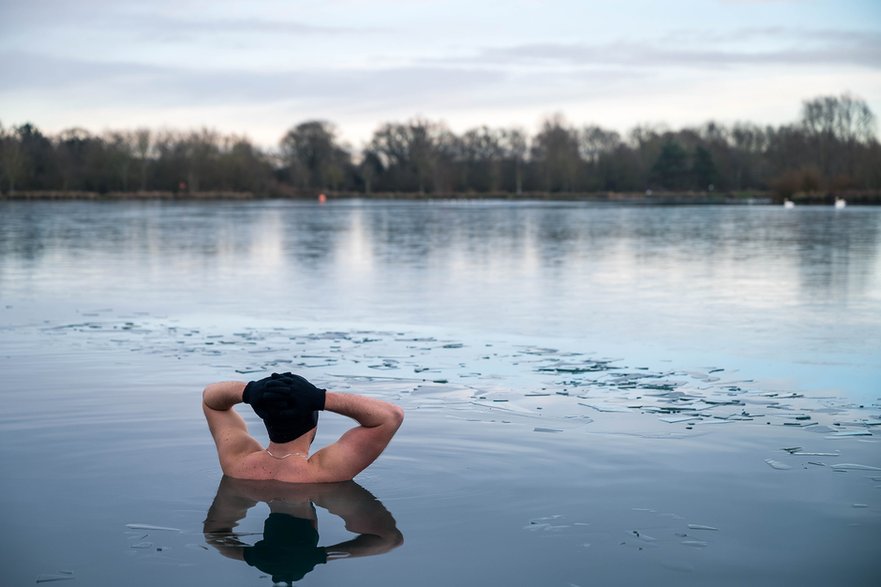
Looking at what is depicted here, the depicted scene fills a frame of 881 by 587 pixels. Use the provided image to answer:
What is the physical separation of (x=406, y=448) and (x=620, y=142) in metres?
155

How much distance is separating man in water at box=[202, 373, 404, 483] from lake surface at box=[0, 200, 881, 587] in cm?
20

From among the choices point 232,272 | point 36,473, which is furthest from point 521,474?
point 232,272

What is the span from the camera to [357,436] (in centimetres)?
682

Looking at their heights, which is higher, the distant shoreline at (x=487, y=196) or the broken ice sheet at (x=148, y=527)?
the distant shoreline at (x=487, y=196)

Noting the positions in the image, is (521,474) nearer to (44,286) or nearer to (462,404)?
(462,404)

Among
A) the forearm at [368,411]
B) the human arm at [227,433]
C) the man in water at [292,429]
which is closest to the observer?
the man in water at [292,429]

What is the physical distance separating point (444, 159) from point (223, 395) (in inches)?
5868

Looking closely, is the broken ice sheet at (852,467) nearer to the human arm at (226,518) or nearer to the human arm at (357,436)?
the human arm at (357,436)

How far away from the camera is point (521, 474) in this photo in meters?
7.36

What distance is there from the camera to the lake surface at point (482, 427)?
→ 18.9 feet

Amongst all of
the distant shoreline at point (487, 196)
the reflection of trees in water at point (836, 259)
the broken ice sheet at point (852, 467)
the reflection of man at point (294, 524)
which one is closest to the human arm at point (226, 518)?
the reflection of man at point (294, 524)

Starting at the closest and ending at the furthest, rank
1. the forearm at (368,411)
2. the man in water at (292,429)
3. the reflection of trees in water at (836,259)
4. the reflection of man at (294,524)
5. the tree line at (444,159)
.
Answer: the reflection of man at (294,524) < the man in water at (292,429) < the forearm at (368,411) < the reflection of trees in water at (836,259) < the tree line at (444,159)

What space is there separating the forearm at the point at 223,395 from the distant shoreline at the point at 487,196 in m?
90.7

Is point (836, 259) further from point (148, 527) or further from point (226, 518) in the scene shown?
point (148, 527)
